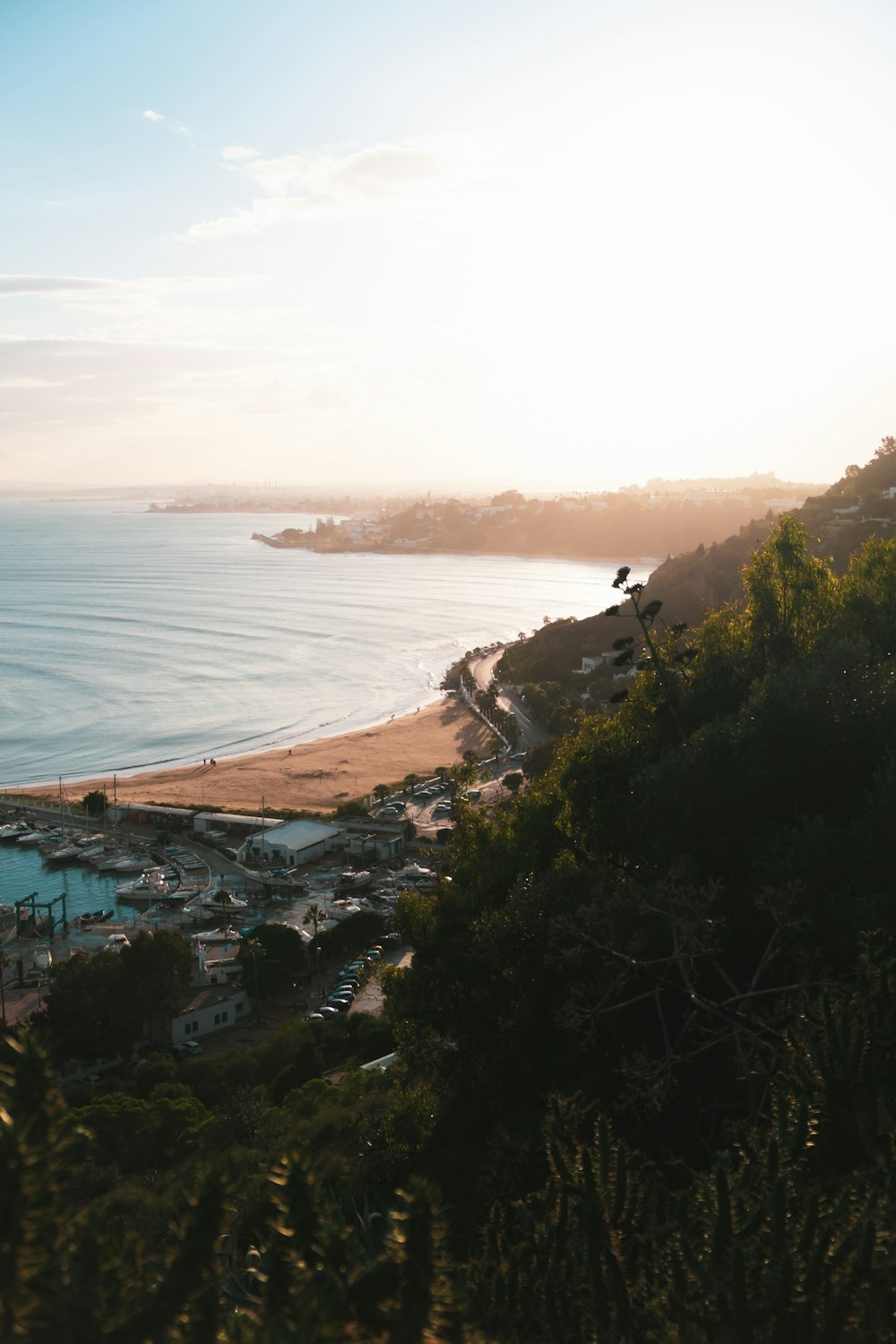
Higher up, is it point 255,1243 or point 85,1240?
point 85,1240

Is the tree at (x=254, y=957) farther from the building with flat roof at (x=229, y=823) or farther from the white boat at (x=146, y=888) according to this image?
the building with flat roof at (x=229, y=823)

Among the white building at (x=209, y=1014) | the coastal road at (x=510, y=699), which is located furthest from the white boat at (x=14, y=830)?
the coastal road at (x=510, y=699)

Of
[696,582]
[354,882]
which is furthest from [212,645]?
[354,882]

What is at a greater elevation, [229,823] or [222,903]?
[229,823]

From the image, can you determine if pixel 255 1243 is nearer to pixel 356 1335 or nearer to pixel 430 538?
pixel 356 1335

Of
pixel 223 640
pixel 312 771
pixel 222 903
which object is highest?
pixel 223 640

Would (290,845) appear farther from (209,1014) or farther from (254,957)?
(209,1014)

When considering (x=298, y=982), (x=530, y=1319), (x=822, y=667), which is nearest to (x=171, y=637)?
(x=298, y=982)
